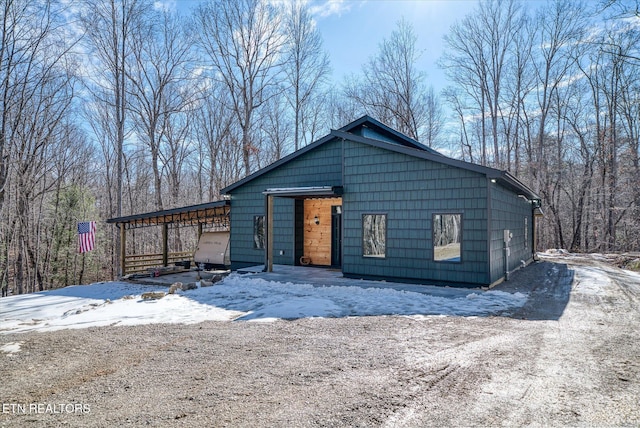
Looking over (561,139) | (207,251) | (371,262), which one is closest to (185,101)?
(207,251)

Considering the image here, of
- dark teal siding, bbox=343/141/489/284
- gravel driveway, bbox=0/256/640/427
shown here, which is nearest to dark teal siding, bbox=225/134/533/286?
dark teal siding, bbox=343/141/489/284

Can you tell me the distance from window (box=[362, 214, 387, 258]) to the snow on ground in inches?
55.0

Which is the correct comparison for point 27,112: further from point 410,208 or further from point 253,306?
point 410,208

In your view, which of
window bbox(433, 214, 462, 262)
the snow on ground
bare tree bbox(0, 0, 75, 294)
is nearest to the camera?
the snow on ground

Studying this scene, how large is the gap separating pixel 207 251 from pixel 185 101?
1110 cm

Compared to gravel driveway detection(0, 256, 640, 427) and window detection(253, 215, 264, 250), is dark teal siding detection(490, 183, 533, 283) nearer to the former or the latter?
gravel driveway detection(0, 256, 640, 427)

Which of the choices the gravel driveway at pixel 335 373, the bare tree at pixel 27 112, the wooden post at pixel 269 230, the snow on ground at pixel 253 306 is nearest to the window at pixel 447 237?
the snow on ground at pixel 253 306

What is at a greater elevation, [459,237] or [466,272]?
[459,237]

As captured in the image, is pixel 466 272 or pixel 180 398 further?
pixel 466 272

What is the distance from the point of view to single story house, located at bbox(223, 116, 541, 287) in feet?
26.6

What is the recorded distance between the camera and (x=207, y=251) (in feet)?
45.8

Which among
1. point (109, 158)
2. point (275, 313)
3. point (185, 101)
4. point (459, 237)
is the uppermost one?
point (185, 101)

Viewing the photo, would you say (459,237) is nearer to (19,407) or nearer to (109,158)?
(19,407)
